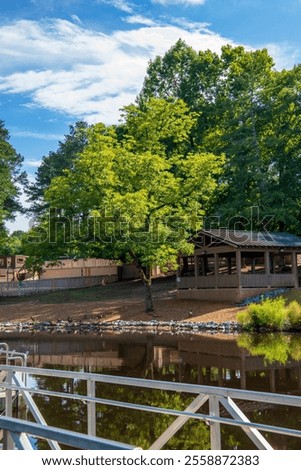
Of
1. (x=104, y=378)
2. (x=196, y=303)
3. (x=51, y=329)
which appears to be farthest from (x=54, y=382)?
(x=196, y=303)

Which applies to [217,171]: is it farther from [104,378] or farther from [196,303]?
[104,378]

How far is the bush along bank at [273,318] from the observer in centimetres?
2520

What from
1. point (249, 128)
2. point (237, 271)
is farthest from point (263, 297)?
point (249, 128)

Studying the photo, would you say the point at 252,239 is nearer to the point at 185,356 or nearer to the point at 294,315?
the point at 294,315

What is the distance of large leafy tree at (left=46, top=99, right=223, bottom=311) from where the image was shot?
3005 cm

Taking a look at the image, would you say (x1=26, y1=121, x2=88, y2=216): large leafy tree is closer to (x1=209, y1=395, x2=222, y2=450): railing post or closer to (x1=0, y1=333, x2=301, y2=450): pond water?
(x1=0, y1=333, x2=301, y2=450): pond water

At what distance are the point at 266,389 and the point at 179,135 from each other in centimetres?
2695

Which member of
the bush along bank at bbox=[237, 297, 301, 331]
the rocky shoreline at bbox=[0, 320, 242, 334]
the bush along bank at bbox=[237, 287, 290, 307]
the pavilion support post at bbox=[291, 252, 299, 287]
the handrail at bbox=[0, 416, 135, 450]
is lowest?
the rocky shoreline at bbox=[0, 320, 242, 334]

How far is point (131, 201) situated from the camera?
95.2 feet

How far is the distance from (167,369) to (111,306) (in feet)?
60.3

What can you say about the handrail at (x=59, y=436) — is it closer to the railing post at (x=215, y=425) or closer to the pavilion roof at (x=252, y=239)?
the railing post at (x=215, y=425)

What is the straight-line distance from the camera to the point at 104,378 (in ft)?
19.4
